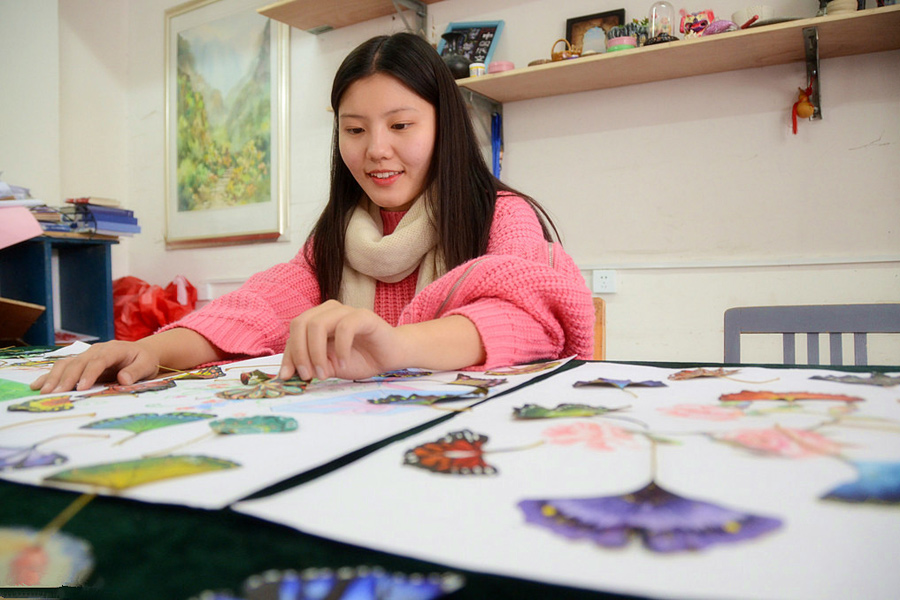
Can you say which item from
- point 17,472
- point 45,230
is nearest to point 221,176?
point 45,230

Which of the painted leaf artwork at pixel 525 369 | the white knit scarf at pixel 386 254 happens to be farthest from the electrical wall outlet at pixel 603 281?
the painted leaf artwork at pixel 525 369

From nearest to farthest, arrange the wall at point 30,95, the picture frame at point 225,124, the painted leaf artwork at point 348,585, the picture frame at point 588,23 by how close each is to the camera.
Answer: the painted leaf artwork at point 348,585
the picture frame at point 588,23
the wall at point 30,95
the picture frame at point 225,124

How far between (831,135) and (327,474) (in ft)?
5.43

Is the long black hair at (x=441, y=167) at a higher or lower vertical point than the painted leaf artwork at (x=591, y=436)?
higher

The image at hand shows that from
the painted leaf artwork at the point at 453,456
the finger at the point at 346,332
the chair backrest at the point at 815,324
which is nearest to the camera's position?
the painted leaf artwork at the point at 453,456

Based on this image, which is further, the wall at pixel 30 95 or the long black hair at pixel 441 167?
the wall at pixel 30 95

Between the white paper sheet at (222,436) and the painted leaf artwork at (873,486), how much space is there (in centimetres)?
20

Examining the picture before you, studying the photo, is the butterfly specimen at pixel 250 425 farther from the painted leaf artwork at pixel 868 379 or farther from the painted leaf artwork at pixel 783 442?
the painted leaf artwork at pixel 868 379

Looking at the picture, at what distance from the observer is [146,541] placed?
189 millimetres

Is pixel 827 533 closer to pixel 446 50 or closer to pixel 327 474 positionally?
pixel 327 474

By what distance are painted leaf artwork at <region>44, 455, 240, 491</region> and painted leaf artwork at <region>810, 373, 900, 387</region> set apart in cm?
43

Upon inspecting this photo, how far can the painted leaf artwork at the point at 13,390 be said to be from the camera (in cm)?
49

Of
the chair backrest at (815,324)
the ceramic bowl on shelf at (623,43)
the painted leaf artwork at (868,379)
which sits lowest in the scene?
the painted leaf artwork at (868,379)

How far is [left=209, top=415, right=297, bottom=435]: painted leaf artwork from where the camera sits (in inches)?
13.3
